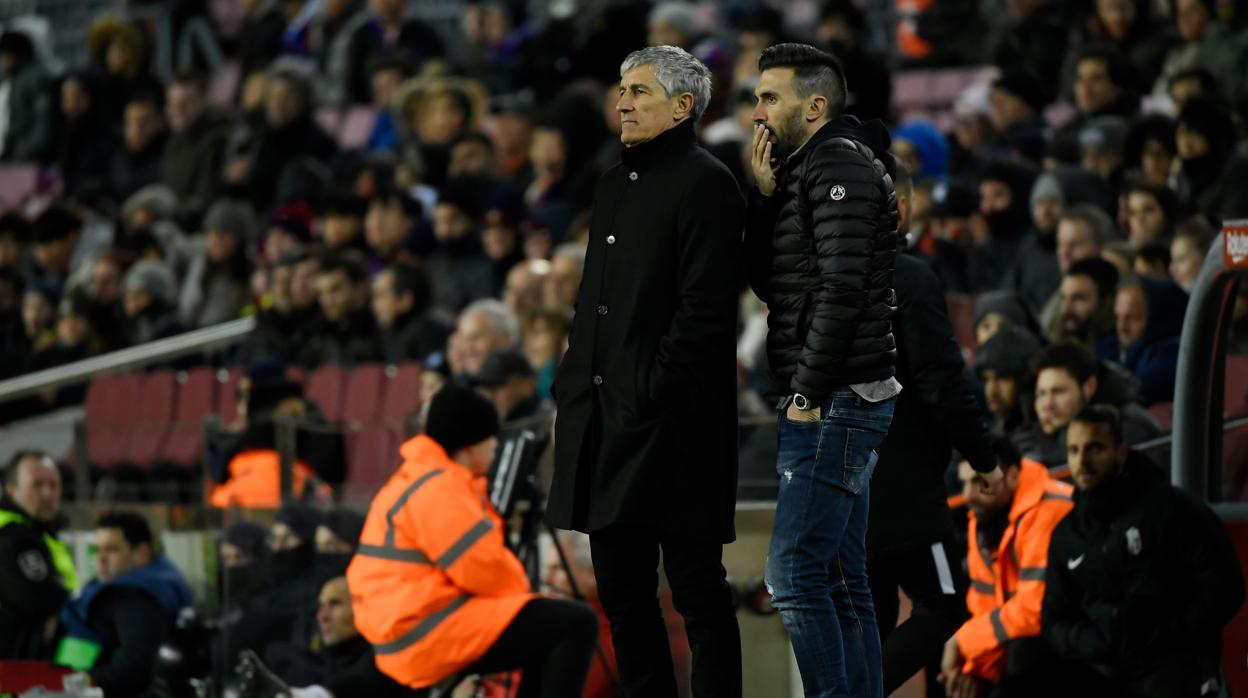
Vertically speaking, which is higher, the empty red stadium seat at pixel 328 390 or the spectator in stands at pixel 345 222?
the spectator in stands at pixel 345 222

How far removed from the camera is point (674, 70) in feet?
17.3

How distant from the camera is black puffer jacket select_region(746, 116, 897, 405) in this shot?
4871mm

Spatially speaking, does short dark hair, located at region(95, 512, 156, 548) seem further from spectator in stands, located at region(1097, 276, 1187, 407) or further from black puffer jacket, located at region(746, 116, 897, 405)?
black puffer jacket, located at region(746, 116, 897, 405)

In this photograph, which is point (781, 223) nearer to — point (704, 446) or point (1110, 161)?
point (704, 446)

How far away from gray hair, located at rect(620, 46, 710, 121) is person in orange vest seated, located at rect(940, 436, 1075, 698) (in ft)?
6.57

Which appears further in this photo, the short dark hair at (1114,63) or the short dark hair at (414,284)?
the short dark hair at (414,284)

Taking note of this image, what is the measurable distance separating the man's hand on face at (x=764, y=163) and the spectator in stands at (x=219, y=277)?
9.89 m

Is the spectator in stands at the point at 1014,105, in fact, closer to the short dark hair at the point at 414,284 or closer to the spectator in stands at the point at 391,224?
the short dark hair at the point at 414,284

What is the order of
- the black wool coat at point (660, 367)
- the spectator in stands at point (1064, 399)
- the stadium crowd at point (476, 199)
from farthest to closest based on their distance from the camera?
the stadium crowd at point (476, 199) → the spectator in stands at point (1064, 399) → the black wool coat at point (660, 367)

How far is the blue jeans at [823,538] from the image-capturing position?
496 cm

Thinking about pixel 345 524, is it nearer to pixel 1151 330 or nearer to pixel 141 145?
pixel 1151 330

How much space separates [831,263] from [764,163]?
17.5 inches

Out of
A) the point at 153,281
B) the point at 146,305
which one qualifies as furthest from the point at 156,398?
the point at 153,281

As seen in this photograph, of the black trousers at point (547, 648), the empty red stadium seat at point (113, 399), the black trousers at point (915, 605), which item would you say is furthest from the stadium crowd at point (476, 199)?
the black trousers at point (915, 605)
